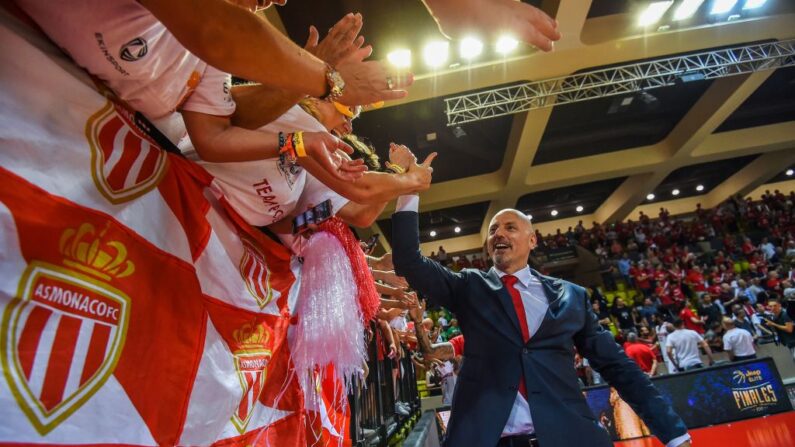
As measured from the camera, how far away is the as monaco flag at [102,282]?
2.23 feet

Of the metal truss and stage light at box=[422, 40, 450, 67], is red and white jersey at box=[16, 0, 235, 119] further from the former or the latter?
the metal truss

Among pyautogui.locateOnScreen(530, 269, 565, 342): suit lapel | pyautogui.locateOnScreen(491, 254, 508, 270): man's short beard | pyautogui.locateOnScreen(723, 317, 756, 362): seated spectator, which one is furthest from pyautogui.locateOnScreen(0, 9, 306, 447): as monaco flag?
pyautogui.locateOnScreen(723, 317, 756, 362): seated spectator

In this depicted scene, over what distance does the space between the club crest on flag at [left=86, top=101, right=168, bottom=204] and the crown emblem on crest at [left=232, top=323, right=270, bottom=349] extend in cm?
45

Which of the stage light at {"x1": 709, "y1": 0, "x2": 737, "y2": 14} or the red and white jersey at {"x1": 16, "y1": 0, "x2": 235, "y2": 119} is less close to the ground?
the stage light at {"x1": 709, "y1": 0, "x2": 737, "y2": 14}

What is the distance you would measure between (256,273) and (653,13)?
8647mm

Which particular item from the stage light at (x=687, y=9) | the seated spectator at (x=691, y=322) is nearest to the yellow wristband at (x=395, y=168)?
the stage light at (x=687, y=9)

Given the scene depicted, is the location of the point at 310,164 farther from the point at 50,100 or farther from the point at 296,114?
the point at 50,100

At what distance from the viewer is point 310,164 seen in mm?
1154

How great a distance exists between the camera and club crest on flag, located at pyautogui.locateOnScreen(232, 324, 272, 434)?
1168 mm

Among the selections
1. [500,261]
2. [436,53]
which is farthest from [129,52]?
[436,53]

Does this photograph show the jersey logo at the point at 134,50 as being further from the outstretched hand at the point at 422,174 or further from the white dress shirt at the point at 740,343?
the white dress shirt at the point at 740,343

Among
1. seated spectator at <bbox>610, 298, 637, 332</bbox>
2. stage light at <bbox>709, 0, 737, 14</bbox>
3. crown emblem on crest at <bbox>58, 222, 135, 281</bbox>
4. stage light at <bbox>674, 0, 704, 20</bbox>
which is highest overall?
stage light at <bbox>709, 0, 737, 14</bbox>

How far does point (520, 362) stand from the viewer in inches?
79.1

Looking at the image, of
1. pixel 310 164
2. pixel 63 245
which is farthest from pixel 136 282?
pixel 310 164
